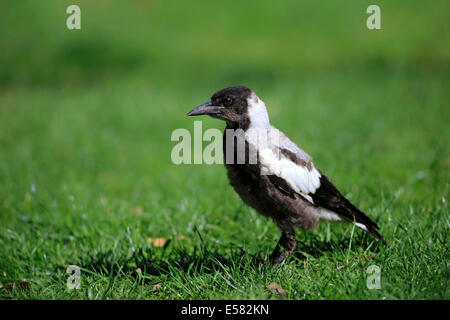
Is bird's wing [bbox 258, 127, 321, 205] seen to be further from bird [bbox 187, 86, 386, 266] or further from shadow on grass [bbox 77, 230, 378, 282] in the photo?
shadow on grass [bbox 77, 230, 378, 282]

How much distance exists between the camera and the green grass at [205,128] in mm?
3184

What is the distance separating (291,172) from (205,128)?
13.7 ft

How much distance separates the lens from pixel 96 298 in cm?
292

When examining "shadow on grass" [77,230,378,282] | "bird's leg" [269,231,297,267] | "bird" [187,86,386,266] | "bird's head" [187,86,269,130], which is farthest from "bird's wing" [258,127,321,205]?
"shadow on grass" [77,230,378,282]

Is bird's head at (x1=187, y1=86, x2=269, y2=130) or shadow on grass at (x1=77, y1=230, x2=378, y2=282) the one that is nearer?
bird's head at (x1=187, y1=86, x2=269, y2=130)

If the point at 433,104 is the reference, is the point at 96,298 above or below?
below

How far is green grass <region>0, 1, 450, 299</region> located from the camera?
3184 millimetres

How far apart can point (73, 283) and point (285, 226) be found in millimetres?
1533

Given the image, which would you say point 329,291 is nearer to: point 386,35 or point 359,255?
point 359,255

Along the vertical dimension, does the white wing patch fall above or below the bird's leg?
above

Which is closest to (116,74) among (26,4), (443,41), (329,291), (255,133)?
(26,4)

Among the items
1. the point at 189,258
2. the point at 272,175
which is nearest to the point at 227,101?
the point at 272,175

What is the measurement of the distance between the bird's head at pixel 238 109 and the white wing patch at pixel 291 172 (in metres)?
0.24

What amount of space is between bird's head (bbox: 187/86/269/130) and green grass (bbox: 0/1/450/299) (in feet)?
2.81
